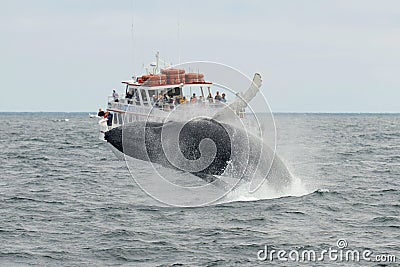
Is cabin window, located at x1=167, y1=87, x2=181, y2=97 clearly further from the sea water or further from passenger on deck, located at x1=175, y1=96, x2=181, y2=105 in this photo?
the sea water

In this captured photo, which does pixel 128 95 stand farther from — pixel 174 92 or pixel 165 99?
pixel 165 99

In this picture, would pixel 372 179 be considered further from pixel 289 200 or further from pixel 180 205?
pixel 180 205

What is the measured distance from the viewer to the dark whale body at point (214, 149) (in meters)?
19.9

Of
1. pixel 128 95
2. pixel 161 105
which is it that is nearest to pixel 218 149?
pixel 161 105

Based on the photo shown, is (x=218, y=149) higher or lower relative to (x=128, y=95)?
lower

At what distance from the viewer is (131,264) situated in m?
14.0

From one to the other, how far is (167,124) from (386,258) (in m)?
8.99
